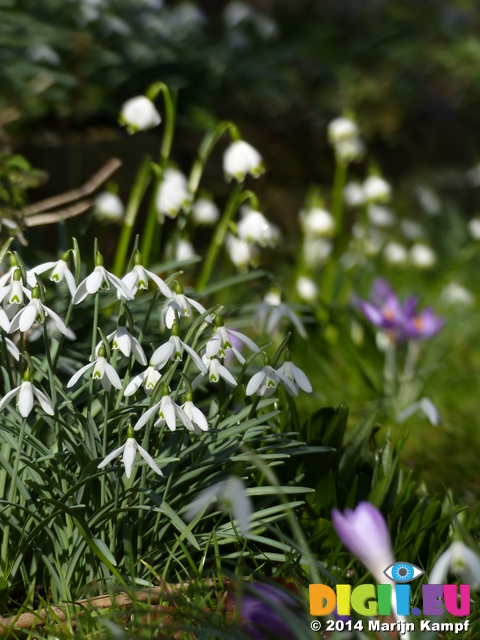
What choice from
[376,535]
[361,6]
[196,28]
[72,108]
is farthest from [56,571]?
[361,6]

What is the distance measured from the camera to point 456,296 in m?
3.67

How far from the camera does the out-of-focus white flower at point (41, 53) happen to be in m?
3.37

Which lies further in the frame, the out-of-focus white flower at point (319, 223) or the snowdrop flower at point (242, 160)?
the out-of-focus white flower at point (319, 223)

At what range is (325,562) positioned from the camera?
1601mm

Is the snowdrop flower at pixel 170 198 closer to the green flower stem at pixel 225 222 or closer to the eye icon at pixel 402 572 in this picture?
the green flower stem at pixel 225 222

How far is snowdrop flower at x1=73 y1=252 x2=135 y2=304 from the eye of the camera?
1.33 metres

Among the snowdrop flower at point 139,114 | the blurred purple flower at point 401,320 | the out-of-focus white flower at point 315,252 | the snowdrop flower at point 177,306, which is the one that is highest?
the snowdrop flower at point 139,114

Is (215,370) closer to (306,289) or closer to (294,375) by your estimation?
(294,375)

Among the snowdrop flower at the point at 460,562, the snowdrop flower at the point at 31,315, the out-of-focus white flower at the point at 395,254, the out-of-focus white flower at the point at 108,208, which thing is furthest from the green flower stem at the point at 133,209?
the out-of-focus white flower at the point at 395,254

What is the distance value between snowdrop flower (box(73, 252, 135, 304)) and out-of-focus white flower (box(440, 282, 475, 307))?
2.67 meters

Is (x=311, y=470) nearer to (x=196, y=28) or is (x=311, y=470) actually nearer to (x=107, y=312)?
(x=107, y=312)

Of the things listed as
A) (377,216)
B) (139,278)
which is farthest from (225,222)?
(377,216)

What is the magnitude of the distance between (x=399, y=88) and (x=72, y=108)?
2446mm

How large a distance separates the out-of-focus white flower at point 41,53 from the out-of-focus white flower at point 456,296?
2.29 meters
